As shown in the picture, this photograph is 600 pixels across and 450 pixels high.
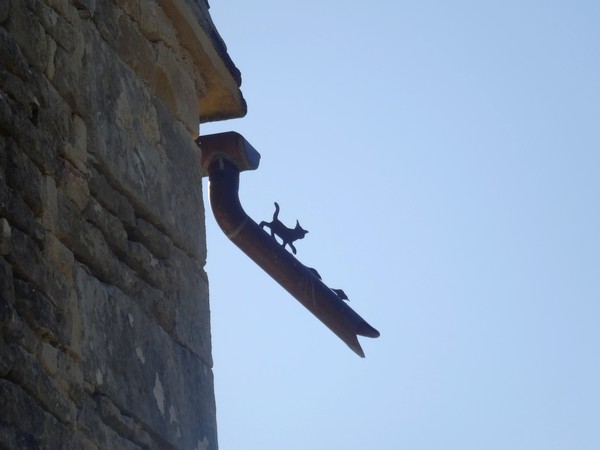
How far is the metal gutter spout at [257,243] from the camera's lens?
4.22m

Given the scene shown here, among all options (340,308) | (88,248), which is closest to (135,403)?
(88,248)

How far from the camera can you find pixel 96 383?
2.87 m

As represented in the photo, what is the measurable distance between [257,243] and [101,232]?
4.02 ft

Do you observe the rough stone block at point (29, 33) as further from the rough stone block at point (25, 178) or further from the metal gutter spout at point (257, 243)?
the metal gutter spout at point (257, 243)

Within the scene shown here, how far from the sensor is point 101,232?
122 inches

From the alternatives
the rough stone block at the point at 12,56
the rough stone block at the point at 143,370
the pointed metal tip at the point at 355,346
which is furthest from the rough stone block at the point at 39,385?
the pointed metal tip at the point at 355,346

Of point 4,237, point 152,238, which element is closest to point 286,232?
point 152,238

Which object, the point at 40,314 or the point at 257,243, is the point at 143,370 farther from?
the point at 257,243

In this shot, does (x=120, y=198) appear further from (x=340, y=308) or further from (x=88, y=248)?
(x=340, y=308)

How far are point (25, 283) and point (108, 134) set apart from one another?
0.70 m

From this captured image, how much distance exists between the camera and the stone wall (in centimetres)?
264

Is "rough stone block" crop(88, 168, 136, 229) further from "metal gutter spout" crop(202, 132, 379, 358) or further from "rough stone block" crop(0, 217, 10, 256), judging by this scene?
"metal gutter spout" crop(202, 132, 379, 358)

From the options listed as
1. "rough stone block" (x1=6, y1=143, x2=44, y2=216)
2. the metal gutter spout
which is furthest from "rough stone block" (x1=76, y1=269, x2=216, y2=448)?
the metal gutter spout

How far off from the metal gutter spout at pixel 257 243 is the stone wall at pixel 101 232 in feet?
0.85
